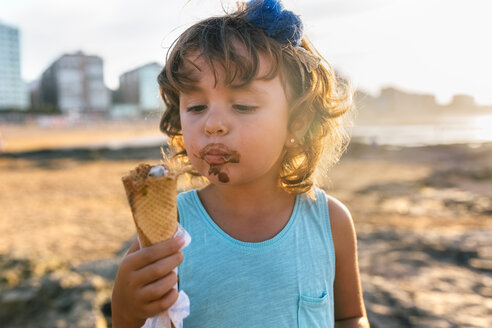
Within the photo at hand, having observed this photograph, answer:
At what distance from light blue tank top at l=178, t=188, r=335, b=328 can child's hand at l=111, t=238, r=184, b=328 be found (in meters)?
0.28

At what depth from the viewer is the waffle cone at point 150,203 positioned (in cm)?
111

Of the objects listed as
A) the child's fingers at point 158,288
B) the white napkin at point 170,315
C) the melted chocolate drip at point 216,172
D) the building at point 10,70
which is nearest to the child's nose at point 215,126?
the melted chocolate drip at point 216,172

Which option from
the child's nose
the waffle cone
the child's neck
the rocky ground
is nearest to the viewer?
the waffle cone

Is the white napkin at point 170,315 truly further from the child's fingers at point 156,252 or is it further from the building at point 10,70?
the building at point 10,70

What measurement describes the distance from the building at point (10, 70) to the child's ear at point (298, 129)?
108 m

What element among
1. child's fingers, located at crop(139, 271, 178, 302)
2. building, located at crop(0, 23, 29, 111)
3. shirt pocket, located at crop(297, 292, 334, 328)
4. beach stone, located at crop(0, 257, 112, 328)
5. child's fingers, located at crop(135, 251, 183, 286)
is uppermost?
building, located at crop(0, 23, 29, 111)

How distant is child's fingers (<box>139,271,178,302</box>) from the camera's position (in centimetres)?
113

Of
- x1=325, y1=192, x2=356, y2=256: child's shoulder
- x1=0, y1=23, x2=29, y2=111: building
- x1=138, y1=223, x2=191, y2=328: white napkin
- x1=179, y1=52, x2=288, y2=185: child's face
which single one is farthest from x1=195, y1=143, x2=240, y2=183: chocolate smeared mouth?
x1=0, y1=23, x2=29, y2=111: building

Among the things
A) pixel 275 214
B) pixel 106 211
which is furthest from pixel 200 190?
pixel 106 211

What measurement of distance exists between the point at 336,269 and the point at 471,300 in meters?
1.69

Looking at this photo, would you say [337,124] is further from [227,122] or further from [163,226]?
[163,226]

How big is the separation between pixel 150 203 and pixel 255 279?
0.52m

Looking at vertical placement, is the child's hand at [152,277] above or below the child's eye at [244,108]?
below

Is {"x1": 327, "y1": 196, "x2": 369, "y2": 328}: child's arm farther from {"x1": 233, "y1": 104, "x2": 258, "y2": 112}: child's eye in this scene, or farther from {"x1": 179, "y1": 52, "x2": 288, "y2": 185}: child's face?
{"x1": 233, "y1": 104, "x2": 258, "y2": 112}: child's eye
